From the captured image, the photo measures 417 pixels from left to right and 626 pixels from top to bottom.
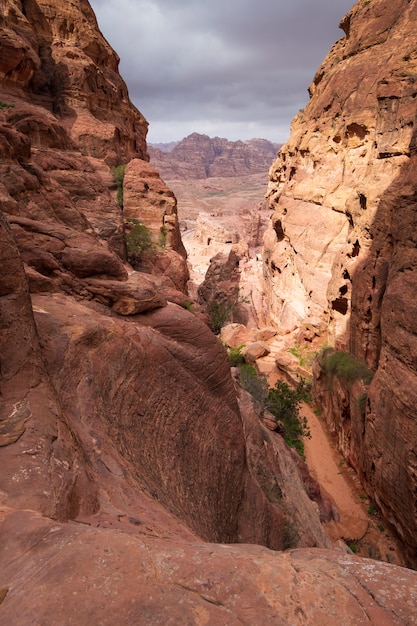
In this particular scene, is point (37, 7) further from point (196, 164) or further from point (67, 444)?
point (196, 164)

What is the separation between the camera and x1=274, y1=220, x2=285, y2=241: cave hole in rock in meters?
40.6

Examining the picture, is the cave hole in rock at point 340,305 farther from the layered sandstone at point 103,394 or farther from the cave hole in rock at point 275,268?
the layered sandstone at point 103,394

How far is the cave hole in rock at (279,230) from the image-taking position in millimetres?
40594

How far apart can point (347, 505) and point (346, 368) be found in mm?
7513

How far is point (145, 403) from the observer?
24.9 ft

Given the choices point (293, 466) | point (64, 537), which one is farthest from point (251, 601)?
point (293, 466)

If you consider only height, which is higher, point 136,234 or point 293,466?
point 136,234

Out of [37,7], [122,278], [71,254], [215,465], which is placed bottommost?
[215,465]

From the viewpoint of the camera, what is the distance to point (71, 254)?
31.3 ft

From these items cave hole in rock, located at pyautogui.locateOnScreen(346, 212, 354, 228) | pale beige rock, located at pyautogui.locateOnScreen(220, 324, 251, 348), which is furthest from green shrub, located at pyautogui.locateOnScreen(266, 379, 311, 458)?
cave hole in rock, located at pyautogui.locateOnScreen(346, 212, 354, 228)

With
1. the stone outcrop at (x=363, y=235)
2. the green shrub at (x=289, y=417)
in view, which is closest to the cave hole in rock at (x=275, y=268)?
the stone outcrop at (x=363, y=235)

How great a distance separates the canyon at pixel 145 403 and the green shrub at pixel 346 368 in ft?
1.87

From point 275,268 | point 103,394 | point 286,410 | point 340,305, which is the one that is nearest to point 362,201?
point 340,305

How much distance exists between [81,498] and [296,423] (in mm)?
20595
